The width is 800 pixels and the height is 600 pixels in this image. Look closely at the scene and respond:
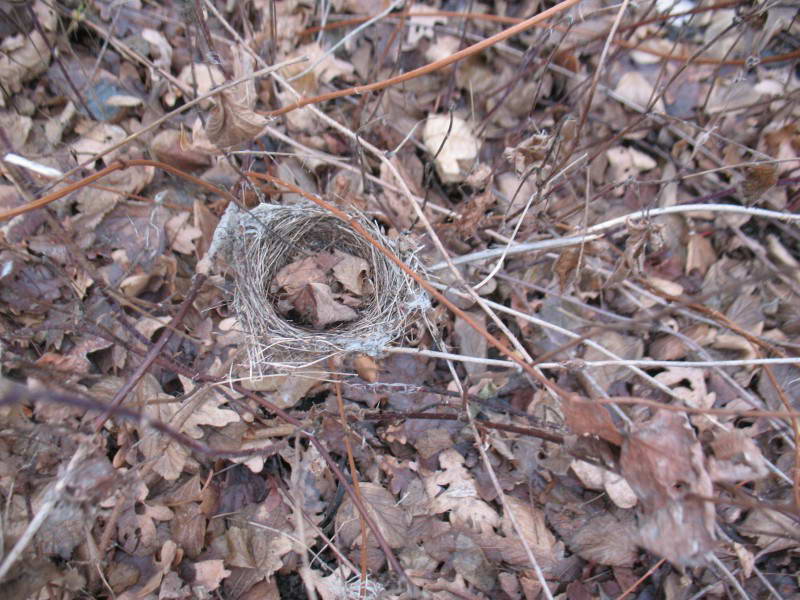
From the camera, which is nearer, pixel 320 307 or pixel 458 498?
pixel 458 498

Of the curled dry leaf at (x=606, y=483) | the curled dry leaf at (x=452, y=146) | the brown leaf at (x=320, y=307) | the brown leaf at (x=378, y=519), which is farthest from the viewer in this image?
the curled dry leaf at (x=452, y=146)

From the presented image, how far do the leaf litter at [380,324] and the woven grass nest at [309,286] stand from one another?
30 mm

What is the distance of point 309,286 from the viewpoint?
2.29 metres

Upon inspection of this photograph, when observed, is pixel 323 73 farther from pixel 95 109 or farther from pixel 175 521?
pixel 175 521

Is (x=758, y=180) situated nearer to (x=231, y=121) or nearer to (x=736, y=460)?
(x=736, y=460)

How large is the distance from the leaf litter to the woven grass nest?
0.10ft

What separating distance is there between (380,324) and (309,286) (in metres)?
0.40

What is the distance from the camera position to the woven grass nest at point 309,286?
6.58 feet

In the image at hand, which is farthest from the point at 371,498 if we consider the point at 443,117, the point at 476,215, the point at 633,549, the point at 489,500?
the point at 443,117

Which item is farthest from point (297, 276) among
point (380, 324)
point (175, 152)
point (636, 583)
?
point (636, 583)

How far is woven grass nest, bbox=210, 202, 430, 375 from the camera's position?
201 centimetres

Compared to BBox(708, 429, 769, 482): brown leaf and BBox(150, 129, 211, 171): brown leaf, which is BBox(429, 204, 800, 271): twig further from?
BBox(150, 129, 211, 171): brown leaf

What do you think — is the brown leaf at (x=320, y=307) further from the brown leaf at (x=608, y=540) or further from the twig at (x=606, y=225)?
the brown leaf at (x=608, y=540)

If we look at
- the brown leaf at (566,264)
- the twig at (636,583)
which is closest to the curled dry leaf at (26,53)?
the brown leaf at (566,264)
